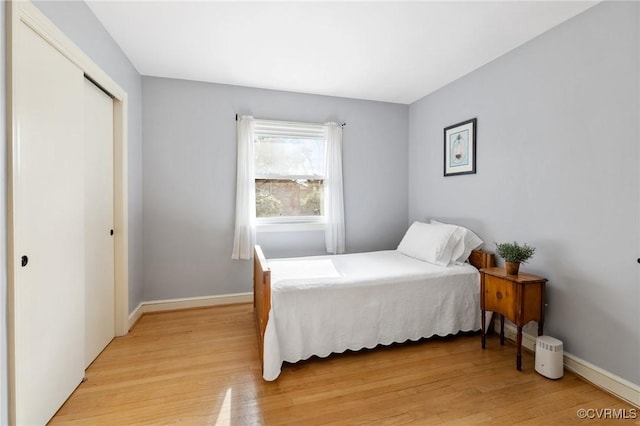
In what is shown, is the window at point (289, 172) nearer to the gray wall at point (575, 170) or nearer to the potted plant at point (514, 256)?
the gray wall at point (575, 170)

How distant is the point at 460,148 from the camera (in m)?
3.11

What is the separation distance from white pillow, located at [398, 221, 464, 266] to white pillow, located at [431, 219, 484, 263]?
30mm

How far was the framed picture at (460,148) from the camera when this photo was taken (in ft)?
9.71

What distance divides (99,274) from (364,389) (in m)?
2.17

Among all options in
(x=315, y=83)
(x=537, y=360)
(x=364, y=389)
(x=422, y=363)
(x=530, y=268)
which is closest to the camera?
(x=364, y=389)

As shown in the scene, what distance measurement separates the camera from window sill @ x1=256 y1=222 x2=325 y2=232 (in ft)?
11.6

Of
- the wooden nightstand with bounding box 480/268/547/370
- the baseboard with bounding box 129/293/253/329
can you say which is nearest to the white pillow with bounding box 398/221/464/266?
the wooden nightstand with bounding box 480/268/547/370

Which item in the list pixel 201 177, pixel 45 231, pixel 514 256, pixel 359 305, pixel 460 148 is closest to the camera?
pixel 45 231

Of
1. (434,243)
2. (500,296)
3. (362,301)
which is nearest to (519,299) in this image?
(500,296)

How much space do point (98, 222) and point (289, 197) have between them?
6.43 ft

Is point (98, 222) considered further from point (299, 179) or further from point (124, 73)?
point (299, 179)

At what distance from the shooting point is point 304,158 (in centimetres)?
368

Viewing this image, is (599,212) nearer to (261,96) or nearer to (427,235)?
(427,235)

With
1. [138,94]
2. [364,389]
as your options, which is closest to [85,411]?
[364,389]
